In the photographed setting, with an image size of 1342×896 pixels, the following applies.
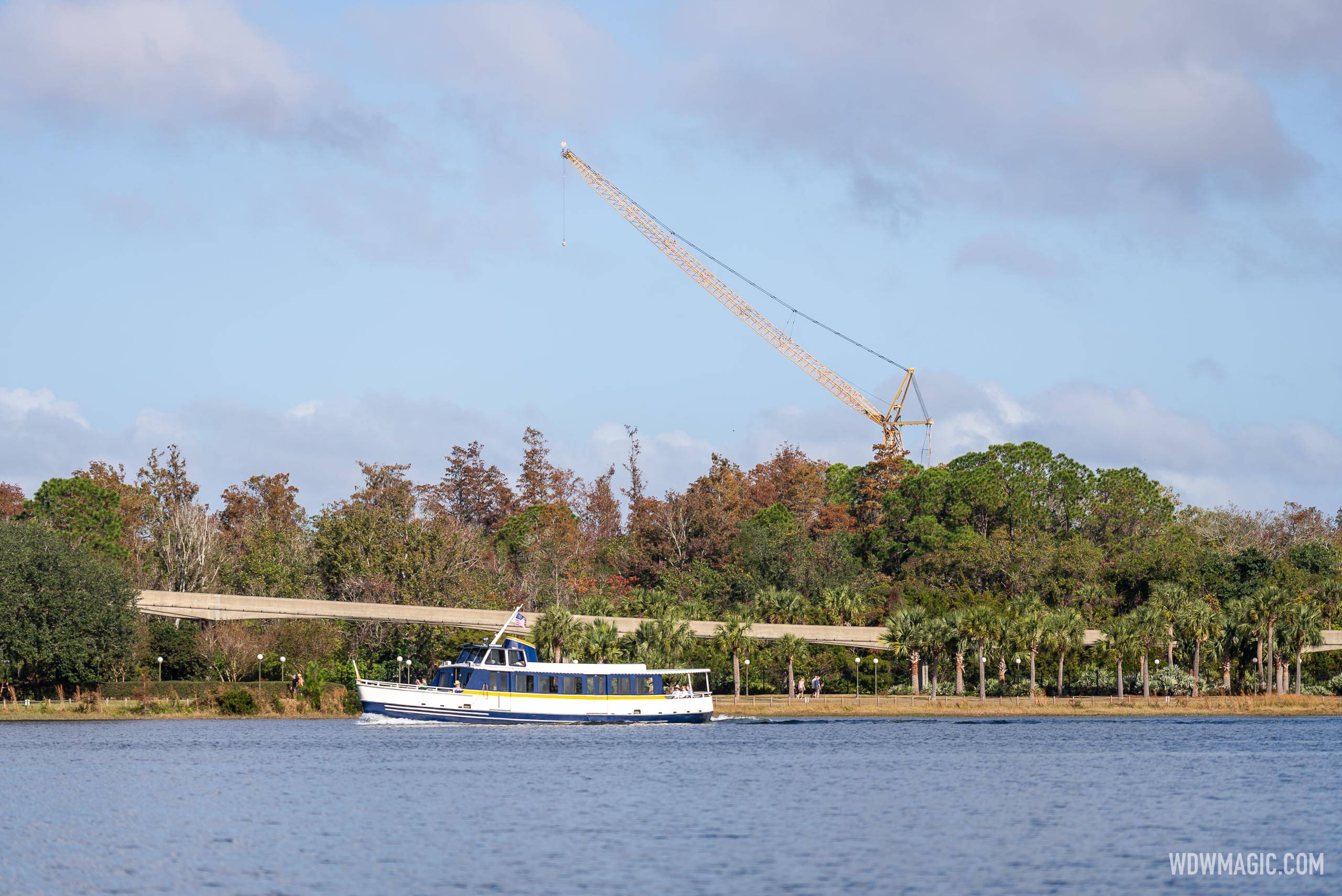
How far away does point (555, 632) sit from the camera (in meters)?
91.5

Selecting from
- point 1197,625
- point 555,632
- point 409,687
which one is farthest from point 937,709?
point 409,687

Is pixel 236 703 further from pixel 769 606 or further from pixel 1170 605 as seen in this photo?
pixel 1170 605

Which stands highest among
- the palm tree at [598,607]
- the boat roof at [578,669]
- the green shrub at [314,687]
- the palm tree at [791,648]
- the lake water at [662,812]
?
the palm tree at [598,607]

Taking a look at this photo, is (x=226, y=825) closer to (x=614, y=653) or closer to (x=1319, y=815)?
(x=1319, y=815)

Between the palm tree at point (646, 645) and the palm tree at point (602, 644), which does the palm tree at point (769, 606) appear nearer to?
the palm tree at point (646, 645)

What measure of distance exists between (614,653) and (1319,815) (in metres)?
53.3

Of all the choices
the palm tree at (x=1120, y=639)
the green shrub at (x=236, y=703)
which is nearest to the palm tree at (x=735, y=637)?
the palm tree at (x=1120, y=639)

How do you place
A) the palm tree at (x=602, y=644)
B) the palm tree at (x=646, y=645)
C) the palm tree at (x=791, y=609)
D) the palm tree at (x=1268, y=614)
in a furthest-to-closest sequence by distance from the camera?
the palm tree at (x=791, y=609), the palm tree at (x=1268, y=614), the palm tree at (x=646, y=645), the palm tree at (x=602, y=644)

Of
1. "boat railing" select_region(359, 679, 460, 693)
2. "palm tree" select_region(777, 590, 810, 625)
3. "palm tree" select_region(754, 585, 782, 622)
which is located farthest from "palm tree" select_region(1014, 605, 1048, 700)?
"boat railing" select_region(359, 679, 460, 693)

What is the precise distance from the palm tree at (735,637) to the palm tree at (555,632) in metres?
10.2

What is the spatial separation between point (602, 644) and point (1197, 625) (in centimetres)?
3746

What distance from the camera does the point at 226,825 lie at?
46500 mm

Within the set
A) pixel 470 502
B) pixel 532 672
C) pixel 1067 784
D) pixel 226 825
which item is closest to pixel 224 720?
pixel 532 672

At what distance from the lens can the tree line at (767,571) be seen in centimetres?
9544
